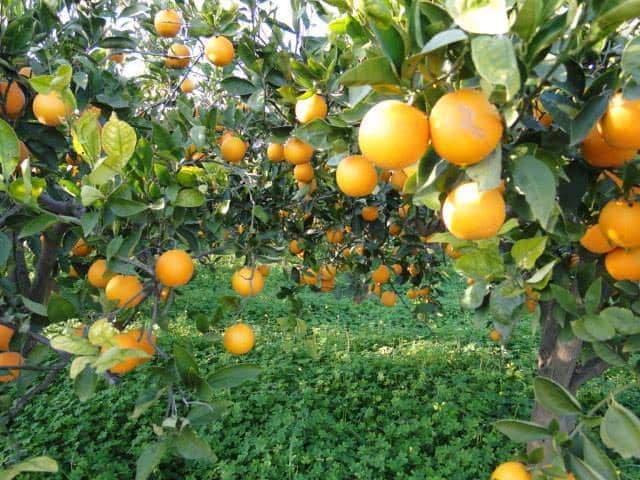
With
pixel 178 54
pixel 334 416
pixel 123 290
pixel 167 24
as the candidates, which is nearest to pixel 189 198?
pixel 123 290

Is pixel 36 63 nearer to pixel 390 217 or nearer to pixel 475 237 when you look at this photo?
pixel 475 237

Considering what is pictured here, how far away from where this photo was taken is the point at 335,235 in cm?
252

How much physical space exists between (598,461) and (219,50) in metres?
1.78

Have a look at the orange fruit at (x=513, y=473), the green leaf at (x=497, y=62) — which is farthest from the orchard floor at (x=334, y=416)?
the green leaf at (x=497, y=62)

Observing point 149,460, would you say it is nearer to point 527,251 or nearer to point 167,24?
point 527,251

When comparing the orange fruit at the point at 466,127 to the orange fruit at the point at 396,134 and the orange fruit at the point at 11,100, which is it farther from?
the orange fruit at the point at 11,100

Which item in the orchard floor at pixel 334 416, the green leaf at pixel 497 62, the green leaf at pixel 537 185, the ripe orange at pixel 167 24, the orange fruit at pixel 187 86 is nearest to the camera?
the green leaf at pixel 497 62

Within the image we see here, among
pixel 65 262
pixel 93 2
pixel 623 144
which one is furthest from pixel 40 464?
pixel 93 2

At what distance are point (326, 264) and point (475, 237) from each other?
2.14m

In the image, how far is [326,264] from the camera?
2.84 metres

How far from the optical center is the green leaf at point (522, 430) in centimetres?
101

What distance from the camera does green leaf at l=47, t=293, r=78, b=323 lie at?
1117 mm

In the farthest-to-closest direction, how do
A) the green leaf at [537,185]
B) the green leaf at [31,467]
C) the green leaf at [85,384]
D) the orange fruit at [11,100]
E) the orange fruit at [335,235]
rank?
the orange fruit at [335,235], the orange fruit at [11,100], the green leaf at [85,384], the green leaf at [31,467], the green leaf at [537,185]

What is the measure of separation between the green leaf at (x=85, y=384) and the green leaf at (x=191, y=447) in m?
0.27
